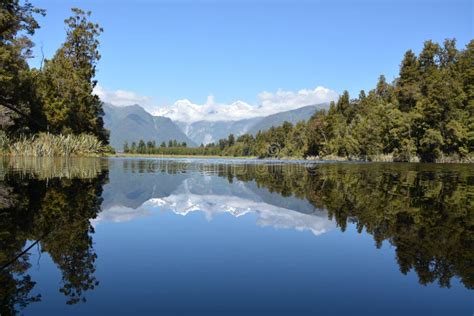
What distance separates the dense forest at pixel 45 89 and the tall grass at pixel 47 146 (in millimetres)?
88

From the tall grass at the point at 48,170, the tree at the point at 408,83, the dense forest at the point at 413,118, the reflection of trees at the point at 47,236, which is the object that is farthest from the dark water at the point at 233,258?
the tree at the point at 408,83

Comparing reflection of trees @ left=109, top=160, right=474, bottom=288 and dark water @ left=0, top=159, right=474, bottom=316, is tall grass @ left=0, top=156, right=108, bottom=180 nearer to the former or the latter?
dark water @ left=0, top=159, right=474, bottom=316

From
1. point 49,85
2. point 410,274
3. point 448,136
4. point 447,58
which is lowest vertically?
point 410,274

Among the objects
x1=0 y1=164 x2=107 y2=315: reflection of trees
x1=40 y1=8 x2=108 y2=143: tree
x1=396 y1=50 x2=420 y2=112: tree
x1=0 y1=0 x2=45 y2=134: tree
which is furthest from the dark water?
x1=396 y1=50 x2=420 y2=112: tree

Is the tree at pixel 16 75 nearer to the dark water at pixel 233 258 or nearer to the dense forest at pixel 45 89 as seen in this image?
the dense forest at pixel 45 89

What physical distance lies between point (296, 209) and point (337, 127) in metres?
86.2

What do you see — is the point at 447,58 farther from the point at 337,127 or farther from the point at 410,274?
the point at 410,274

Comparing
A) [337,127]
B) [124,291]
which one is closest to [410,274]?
[124,291]

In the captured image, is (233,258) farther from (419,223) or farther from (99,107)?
(99,107)

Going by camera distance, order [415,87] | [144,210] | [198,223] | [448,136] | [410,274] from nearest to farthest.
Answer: [410,274], [198,223], [144,210], [448,136], [415,87]

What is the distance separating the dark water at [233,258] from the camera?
3.97 metres

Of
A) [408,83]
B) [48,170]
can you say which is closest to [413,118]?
[408,83]

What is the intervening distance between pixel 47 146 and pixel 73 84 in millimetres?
15999

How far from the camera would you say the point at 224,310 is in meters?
3.79
